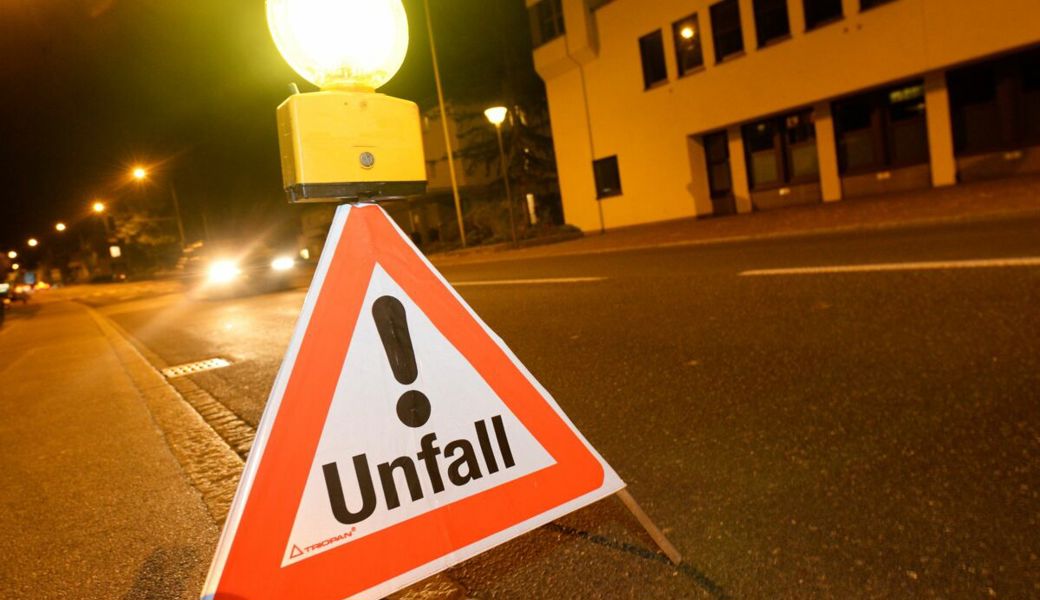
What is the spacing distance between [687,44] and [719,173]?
4.03 m

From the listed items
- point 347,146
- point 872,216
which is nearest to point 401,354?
point 347,146

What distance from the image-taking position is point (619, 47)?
72.5 feet

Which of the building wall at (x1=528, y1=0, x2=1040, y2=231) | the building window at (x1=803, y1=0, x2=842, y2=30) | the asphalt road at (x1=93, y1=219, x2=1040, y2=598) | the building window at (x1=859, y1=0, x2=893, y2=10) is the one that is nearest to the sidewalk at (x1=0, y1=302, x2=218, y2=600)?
the asphalt road at (x1=93, y1=219, x2=1040, y2=598)

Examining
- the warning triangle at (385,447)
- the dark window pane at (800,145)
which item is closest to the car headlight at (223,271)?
the dark window pane at (800,145)

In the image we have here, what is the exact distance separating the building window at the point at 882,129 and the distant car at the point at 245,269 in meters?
15.6

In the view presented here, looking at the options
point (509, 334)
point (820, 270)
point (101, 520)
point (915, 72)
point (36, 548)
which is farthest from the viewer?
point (915, 72)

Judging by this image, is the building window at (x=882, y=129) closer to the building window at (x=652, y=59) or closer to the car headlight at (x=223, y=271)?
the building window at (x=652, y=59)

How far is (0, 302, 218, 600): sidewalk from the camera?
8.29ft

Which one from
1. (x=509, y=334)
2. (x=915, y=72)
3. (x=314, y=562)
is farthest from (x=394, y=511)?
(x=915, y=72)

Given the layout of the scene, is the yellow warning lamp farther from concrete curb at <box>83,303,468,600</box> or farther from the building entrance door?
the building entrance door

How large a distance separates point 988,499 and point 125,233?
54501 mm

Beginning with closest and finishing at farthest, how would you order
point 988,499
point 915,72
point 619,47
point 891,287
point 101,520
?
point 988,499 < point 101,520 < point 891,287 < point 915,72 < point 619,47

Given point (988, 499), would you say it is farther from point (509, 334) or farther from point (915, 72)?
point (915, 72)

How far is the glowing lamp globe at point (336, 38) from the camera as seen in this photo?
186 centimetres
